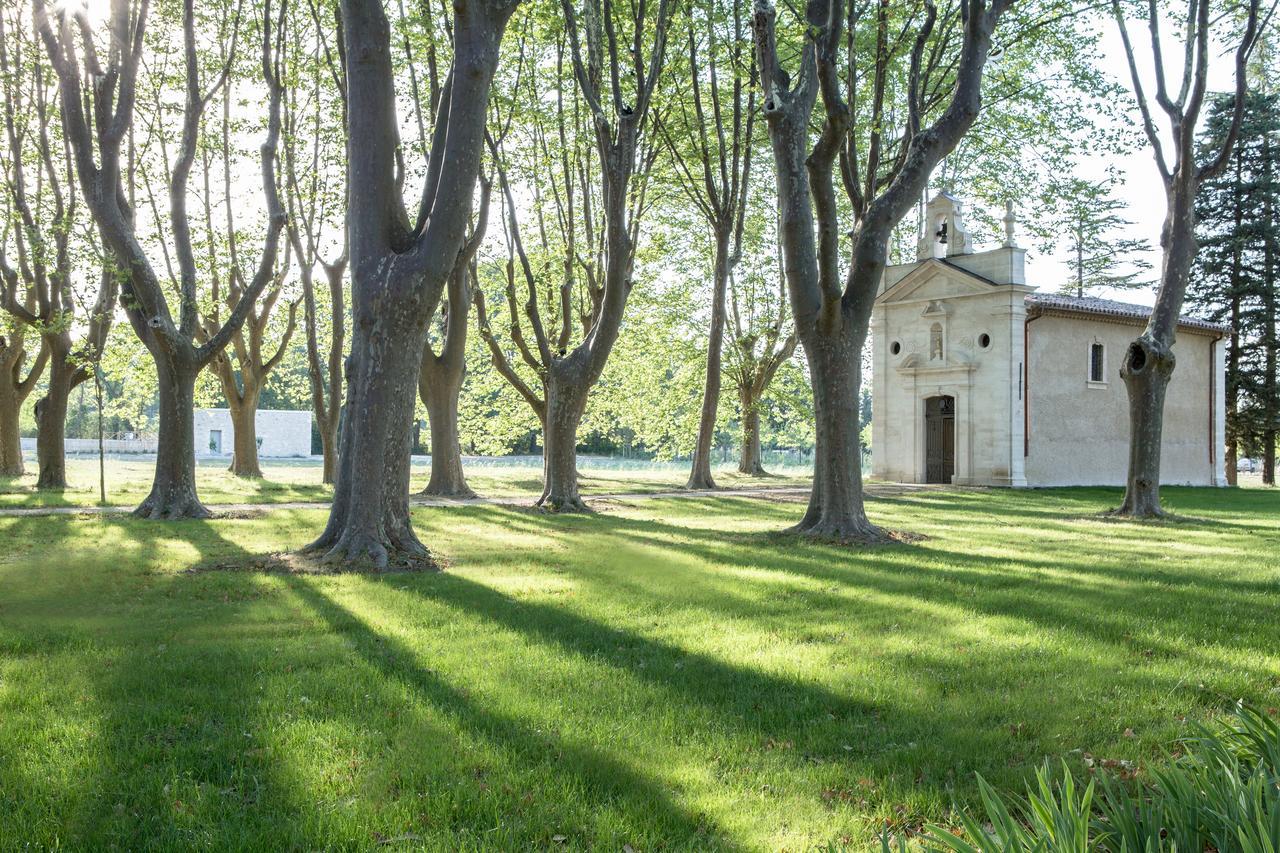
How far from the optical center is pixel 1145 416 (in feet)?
58.3

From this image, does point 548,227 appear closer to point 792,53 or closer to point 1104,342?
point 792,53

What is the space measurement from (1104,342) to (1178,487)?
18.0ft

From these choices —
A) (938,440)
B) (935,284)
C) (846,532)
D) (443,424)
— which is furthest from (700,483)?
(846,532)

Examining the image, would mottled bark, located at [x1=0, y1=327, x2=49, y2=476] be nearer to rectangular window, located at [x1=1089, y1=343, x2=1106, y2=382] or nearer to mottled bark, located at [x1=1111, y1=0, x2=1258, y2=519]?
mottled bark, located at [x1=1111, y1=0, x2=1258, y2=519]

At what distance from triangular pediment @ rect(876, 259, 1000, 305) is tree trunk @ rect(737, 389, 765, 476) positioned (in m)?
5.92

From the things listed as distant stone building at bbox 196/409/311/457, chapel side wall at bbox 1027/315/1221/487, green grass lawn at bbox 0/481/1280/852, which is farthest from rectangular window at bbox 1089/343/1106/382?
distant stone building at bbox 196/409/311/457

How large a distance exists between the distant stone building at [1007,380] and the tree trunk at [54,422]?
24.7m

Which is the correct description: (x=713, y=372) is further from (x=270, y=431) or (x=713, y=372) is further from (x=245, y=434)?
(x=270, y=431)

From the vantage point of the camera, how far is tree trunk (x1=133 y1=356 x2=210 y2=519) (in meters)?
15.8

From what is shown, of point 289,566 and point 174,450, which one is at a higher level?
point 174,450

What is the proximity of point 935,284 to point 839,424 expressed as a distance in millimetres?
20836

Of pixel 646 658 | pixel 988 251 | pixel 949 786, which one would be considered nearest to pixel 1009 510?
pixel 988 251

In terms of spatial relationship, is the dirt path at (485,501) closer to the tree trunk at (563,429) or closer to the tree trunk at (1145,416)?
the tree trunk at (563,429)

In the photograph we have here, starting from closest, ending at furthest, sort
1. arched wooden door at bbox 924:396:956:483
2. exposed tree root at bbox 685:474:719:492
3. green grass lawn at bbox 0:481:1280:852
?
green grass lawn at bbox 0:481:1280:852 → exposed tree root at bbox 685:474:719:492 → arched wooden door at bbox 924:396:956:483
